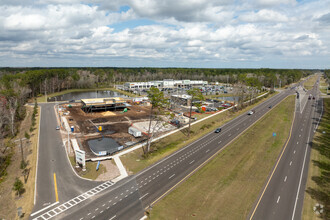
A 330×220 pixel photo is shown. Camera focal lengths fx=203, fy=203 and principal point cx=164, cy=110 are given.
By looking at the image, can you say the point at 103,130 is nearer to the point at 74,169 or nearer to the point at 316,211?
the point at 74,169

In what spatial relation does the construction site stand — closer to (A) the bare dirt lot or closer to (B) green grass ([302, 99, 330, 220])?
(A) the bare dirt lot

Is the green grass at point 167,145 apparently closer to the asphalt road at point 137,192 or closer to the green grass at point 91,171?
the asphalt road at point 137,192

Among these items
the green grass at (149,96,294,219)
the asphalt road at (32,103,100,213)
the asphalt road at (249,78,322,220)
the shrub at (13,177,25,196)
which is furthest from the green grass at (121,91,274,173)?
the asphalt road at (249,78,322,220)

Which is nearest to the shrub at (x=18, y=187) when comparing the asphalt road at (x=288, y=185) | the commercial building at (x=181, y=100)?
the asphalt road at (x=288, y=185)

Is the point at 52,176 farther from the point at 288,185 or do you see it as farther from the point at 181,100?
the point at 181,100

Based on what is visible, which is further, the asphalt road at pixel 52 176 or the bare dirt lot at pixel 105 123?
the bare dirt lot at pixel 105 123

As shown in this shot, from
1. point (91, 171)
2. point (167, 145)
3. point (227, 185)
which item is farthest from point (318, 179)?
point (91, 171)

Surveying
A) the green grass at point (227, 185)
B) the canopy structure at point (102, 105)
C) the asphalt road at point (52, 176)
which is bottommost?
the asphalt road at point (52, 176)
